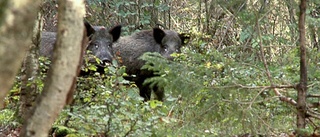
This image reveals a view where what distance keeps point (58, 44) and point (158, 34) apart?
10.2 metres

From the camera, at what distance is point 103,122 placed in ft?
19.0

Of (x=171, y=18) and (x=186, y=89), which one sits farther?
(x=171, y=18)

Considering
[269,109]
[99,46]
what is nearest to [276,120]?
[269,109]

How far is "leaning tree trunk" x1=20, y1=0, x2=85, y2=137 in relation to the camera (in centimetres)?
267

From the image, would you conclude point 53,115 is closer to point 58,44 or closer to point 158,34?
point 58,44

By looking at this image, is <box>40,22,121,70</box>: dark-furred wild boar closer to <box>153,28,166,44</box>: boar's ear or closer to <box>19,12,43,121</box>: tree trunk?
<box>153,28,166,44</box>: boar's ear

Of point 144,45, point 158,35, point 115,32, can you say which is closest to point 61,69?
point 115,32

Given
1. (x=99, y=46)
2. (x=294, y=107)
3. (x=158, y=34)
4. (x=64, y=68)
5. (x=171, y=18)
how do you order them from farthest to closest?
(x=171, y=18) → (x=158, y=34) → (x=99, y=46) → (x=294, y=107) → (x=64, y=68)

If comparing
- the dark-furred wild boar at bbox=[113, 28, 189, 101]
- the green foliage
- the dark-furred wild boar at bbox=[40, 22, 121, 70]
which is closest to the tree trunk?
the green foliage

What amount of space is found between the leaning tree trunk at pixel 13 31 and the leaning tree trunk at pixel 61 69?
41 centimetres

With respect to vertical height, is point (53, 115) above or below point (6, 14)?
below

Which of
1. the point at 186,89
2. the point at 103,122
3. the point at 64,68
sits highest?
the point at 64,68

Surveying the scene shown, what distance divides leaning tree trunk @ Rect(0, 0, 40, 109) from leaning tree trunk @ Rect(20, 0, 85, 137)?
1.36 feet

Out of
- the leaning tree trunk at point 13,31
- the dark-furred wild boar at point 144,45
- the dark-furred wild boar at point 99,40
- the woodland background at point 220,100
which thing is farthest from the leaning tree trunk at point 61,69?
the dark-furred wild boar at point 144,45
